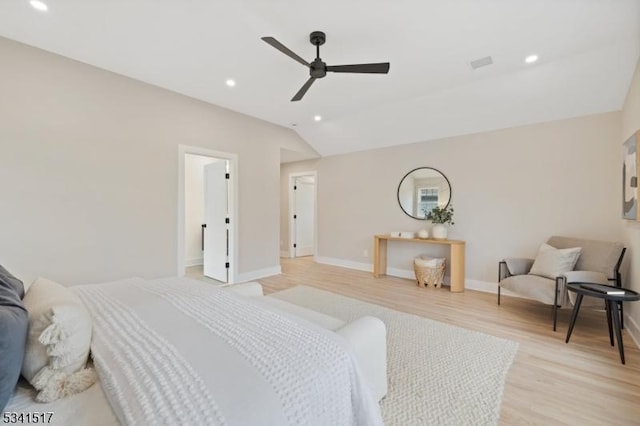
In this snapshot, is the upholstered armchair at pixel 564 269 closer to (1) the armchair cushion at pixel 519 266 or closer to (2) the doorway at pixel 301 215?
(1) the armchair cushion at pixel 519 266

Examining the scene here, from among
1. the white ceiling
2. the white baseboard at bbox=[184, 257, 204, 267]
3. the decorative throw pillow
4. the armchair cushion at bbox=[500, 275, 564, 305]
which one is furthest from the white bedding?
the white baseboard at bbox=[184, 257, 204, 267]

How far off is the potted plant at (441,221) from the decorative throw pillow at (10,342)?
4563mm

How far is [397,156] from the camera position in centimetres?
516

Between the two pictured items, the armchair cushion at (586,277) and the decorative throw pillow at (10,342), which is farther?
the armchair cushion at (586,277)

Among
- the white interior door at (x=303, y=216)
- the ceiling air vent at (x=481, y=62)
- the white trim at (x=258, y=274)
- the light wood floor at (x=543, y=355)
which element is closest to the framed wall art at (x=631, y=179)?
the light wood floor at (x=543, y=355)

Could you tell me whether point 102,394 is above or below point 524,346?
above

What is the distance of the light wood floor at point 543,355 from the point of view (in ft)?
5.47

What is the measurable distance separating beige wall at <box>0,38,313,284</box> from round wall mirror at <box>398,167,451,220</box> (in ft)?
11.0

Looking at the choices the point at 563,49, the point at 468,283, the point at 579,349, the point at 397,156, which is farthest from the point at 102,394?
the point at 397,156

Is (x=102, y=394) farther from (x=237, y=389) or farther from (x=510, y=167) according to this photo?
(x=510, y=167)

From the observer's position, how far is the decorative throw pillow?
0.78 metres

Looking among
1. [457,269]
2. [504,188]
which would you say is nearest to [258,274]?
[457,269]

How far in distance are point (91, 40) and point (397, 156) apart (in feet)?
14.8

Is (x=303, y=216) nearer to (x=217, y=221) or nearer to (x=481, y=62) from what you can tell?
(x=217, y=221)
